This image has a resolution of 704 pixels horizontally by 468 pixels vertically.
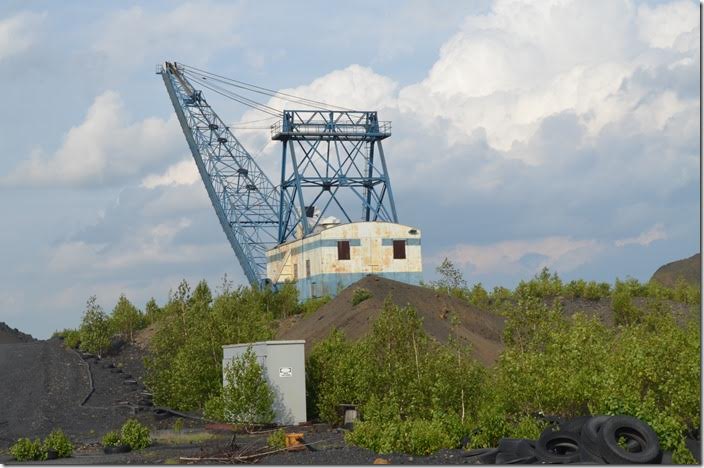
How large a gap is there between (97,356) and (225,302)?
14.4 meters

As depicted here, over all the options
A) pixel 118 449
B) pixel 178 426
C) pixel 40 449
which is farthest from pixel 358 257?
pixel 40 449

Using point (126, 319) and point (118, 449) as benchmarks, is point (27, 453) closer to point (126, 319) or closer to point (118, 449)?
point (118, 449)

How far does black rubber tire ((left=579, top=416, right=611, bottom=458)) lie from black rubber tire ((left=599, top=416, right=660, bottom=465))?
9cm

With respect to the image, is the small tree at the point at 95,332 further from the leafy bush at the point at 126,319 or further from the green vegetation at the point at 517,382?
the green vegetation at the point at 517,382

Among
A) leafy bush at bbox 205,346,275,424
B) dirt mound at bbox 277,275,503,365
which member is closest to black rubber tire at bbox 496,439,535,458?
leafy bush at bbox 205,346,275,424

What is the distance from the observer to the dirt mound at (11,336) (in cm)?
4715

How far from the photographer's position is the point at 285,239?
50.5 meters

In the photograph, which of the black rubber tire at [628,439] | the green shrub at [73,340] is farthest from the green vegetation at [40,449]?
the green shrub at [73,340]

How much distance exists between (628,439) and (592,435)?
0.67 meters

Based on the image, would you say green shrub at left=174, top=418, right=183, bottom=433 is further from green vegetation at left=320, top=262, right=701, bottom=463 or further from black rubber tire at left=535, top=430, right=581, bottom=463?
black rubber tire at left=535, top=430, right=581, bottom=463

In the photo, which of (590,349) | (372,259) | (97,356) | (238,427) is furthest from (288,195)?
(590,349)

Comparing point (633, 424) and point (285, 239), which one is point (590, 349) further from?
point (285, 239)

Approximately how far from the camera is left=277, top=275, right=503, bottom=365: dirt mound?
31312 millimetres

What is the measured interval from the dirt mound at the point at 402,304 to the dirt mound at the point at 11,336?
51.7 ft
